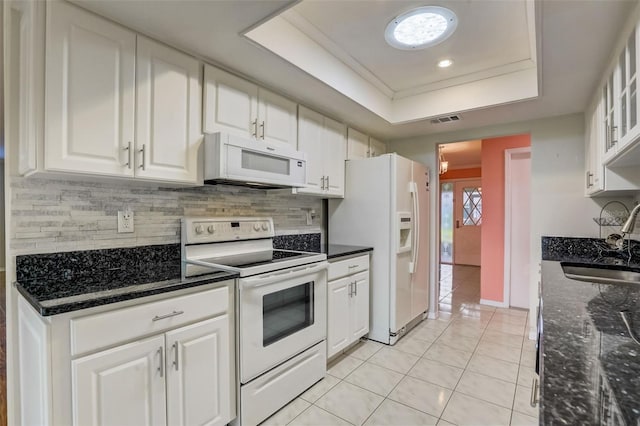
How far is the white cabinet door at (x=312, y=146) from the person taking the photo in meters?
2.57

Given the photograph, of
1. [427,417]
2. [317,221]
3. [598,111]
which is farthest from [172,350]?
[598,111]

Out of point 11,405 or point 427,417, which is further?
point 427,417

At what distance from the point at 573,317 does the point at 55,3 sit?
7.70ft

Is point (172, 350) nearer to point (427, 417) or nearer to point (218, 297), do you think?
point (218, 297)

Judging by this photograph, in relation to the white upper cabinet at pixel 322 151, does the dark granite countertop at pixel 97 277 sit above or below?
below

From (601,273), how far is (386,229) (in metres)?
1.53

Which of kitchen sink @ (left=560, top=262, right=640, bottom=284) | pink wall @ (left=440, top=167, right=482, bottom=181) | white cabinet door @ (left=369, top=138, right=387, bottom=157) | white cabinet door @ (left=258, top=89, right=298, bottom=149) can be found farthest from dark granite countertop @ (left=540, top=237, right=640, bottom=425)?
pink wall @ (left=440, top=167, right=482, bottom=181)

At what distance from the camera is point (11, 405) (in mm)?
1512

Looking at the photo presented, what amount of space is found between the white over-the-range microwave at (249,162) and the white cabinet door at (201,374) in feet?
2.66

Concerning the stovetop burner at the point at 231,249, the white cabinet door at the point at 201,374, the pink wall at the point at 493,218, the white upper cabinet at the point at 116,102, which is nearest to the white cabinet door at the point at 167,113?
the white upper cabinet at the point at 116,102

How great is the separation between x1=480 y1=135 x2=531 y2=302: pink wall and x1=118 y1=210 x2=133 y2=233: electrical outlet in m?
3.98

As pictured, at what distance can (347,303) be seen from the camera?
2.62 metres

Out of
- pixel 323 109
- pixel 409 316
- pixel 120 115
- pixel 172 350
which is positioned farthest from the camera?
pixel 409 316

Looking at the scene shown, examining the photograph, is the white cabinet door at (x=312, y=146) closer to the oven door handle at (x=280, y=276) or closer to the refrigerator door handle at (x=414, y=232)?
the oven door handle at (x=280, y=276)
